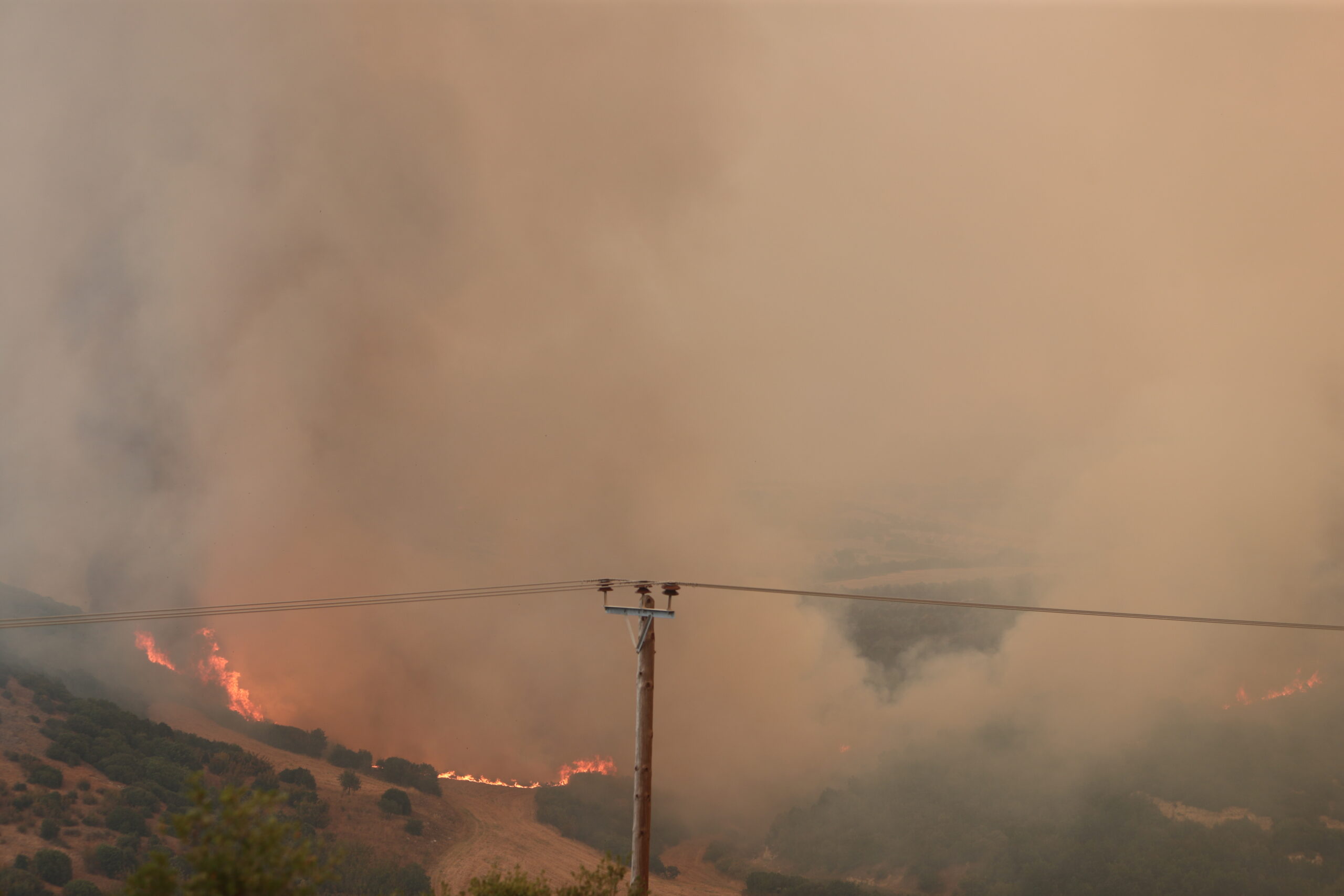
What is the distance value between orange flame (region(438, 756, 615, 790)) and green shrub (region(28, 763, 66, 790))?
38831 millimetres

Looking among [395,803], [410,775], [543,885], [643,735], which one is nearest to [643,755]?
[643,735]

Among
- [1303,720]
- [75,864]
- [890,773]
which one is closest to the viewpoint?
[75,864]

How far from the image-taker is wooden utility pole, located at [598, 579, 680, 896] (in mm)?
19500

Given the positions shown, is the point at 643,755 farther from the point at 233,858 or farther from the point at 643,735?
the point at 233,858

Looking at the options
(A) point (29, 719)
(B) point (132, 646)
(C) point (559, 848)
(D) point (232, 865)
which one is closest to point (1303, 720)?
(C) point (559, 848)

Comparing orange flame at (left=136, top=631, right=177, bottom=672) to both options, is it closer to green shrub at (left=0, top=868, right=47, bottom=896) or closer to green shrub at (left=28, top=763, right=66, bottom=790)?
green shrub at (left=28, top=763, right=66, bottom=790)

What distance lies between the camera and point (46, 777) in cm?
5409

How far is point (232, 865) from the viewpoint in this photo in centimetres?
1142

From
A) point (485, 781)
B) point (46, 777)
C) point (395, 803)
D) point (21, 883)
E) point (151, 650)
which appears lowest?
point (21, 883)

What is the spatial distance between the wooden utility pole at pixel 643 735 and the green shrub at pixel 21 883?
44.3 m

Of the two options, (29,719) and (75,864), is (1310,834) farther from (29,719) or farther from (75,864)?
(29,719)

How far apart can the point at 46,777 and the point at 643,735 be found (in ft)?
193

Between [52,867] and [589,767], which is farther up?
[589,767]

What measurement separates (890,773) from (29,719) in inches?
3667
